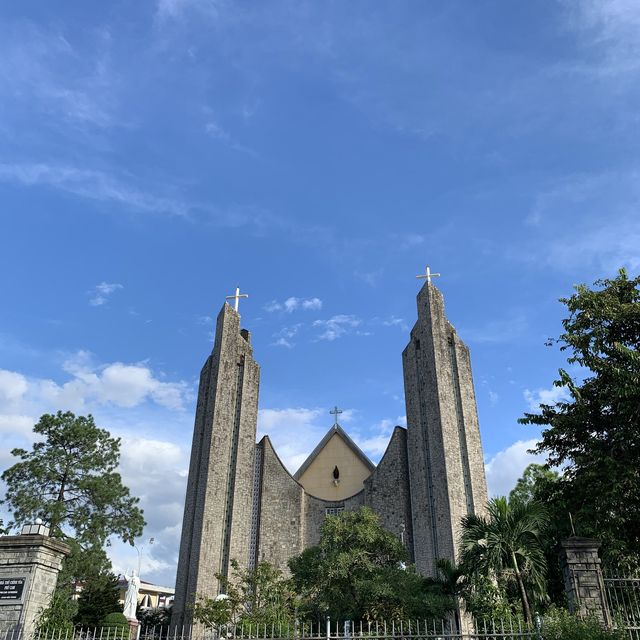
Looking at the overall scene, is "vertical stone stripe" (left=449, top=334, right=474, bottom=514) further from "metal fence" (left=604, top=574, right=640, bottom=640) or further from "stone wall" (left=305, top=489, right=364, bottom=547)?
"metal fence" (left=604, top=574, right=640, bottom=640)

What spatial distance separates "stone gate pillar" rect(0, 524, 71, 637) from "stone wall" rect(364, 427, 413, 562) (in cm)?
2175

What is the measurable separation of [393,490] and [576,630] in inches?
908

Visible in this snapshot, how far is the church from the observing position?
2844cm

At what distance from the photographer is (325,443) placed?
38.2 m

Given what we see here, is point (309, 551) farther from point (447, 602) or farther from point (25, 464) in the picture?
point (25, 464)

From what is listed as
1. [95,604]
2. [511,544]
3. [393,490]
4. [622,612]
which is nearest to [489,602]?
[511,544]

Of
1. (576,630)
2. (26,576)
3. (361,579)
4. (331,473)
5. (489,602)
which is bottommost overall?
(576,630)

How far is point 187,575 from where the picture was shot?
28734mm

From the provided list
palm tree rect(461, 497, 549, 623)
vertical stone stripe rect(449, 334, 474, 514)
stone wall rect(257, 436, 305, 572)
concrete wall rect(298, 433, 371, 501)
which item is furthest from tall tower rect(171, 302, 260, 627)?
palm tree rect(461, 497, 549, 623)

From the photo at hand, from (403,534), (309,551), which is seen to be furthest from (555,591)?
(403,534)

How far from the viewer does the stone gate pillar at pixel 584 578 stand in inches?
377

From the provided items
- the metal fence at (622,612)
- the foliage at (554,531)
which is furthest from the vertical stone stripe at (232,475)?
the metal fence at (622,612)

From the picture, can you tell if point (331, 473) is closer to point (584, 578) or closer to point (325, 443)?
point (325, 443)

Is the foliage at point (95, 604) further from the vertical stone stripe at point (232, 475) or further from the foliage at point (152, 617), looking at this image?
the foliage at point (152, 617)
